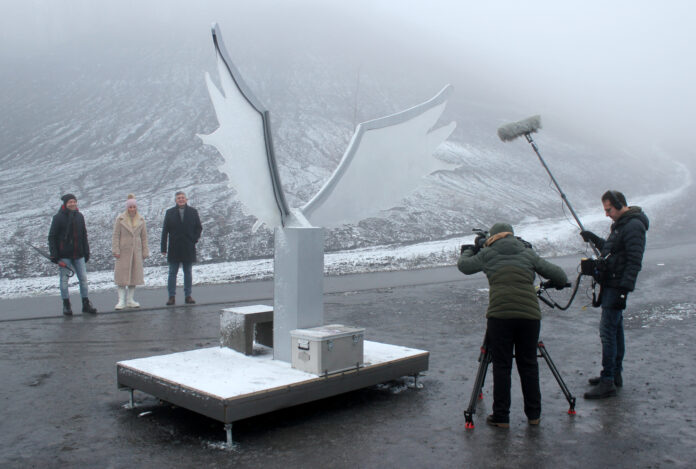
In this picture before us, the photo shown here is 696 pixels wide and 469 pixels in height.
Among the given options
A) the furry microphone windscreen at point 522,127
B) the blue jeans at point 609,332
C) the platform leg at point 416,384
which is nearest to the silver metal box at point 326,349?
the platform leg at point 416,384

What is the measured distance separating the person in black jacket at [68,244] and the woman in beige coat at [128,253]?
613 millimetres

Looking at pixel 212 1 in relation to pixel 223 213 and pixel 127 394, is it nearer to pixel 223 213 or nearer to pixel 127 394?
pixel 223 213

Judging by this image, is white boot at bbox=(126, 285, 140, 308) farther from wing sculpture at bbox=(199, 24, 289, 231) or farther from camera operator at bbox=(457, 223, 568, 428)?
camera operator at bbox=(457, 223, 568, 428)

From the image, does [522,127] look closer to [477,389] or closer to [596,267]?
[596,267]

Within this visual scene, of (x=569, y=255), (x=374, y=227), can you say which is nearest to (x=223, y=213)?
(x=374, y=227)

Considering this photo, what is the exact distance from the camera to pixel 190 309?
11.2m

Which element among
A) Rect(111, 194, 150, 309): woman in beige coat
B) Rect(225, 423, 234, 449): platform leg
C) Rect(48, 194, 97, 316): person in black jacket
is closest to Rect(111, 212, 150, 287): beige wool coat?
Rect(111, 194, 150, 309): woman in beige coat

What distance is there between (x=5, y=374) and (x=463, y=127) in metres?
50.4

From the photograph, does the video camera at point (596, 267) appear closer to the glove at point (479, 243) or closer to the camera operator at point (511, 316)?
the camera operator at point (511, 316)

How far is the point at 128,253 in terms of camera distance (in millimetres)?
11398

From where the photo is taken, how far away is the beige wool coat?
37.1 ft

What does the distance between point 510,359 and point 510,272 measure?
712 millimetres

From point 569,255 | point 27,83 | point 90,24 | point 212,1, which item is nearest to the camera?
point 569,255

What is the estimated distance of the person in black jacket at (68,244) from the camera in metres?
10.6
